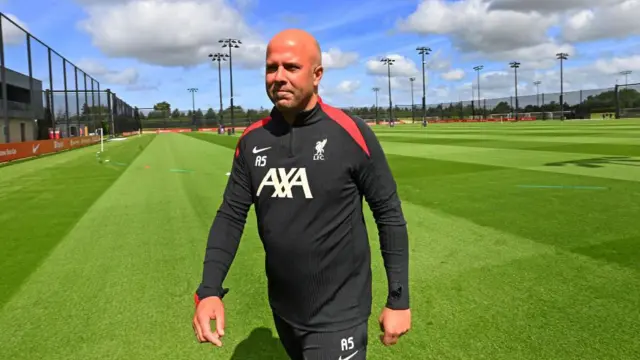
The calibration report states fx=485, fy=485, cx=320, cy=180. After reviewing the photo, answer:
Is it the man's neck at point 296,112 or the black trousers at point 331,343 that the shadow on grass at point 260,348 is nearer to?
the black trousers at point 331,343

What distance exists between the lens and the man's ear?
2027 mm

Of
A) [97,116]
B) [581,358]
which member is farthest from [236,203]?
[97,116]

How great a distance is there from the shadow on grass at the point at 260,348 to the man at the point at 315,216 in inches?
62.9

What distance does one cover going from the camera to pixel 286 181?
2.05 meters

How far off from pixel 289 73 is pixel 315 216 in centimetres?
60

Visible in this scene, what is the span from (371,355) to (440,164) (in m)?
13.5

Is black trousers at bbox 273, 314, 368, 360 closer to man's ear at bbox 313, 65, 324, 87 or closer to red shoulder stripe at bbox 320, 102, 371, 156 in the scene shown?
red shoulder stripe at bbox 320, 102, 371, 156

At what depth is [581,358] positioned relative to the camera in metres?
3.40

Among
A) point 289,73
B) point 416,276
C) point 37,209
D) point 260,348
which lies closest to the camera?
point 289,73

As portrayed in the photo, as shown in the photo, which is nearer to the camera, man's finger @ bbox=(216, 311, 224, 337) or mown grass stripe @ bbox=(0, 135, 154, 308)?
man's finger @ bbox=(216, 311, 224, 337)

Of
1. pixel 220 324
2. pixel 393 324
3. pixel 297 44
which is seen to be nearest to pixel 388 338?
pixel 393 324

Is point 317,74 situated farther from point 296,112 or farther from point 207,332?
point 207,332

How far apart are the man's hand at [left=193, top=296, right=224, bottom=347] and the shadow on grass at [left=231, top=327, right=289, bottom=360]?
1.67m

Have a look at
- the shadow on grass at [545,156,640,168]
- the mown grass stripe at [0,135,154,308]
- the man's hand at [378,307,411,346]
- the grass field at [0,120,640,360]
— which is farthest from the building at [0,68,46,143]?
the man's hand at [378,307,411,346]
